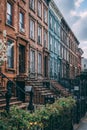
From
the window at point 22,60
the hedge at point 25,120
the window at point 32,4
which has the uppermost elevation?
the window at point 32,4

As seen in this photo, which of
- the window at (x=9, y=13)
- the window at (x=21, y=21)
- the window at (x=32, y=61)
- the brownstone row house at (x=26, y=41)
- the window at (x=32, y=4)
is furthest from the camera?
the window at (x=32, y=4)

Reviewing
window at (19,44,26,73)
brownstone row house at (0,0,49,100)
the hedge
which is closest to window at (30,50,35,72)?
brownstone row house at (0,0,49,100)

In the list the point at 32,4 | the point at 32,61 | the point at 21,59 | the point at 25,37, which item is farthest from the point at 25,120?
the point at 32,4

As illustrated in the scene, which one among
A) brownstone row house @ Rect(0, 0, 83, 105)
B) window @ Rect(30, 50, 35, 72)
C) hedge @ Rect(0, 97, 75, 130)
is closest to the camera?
hedge @ Rect(0, 97, 75, 130)

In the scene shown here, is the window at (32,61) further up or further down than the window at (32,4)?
further down

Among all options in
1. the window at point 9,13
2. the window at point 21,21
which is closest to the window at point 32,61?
the window at point 21,21

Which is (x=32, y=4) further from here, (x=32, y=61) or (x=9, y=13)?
(x=9, y=13)

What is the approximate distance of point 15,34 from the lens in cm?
1962

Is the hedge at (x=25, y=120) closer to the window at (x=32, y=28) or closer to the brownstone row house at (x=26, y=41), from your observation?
the brownstone row house at (x=26, y=41)

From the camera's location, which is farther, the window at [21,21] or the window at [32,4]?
the window at [32,4]

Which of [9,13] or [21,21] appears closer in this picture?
[9,13]

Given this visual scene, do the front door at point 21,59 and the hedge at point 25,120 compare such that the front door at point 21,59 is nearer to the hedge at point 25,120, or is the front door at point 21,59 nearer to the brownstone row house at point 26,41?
the brownstone row house at point 26,41

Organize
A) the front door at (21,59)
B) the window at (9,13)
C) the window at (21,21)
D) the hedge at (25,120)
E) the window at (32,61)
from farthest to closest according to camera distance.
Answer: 1. the window at (32,61)
2. the front door at (21,59)
3. the window at (21,21)
4. the window at (9,13)
5. the hedge at (25,120)

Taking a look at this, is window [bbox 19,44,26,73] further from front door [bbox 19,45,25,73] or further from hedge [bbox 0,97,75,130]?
hedge [bbox 0,97,75,130]
